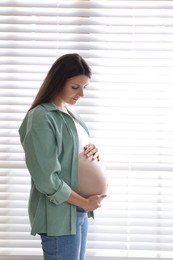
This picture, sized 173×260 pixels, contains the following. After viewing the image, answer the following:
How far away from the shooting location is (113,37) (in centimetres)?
186

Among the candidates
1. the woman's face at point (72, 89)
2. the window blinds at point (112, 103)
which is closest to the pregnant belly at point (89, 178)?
the woman's face at point (72, 89)

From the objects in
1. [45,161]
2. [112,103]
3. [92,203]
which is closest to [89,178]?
[92,203]

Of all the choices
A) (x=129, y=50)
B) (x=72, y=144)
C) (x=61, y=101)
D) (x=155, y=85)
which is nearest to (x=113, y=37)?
(x=129, y=50)

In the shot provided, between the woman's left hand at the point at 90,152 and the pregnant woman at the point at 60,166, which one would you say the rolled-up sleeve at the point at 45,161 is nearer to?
the pregnant woman at the point at 60,166

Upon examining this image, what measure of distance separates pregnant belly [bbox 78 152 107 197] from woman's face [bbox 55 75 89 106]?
0.72 ft

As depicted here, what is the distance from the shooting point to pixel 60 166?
143 cm

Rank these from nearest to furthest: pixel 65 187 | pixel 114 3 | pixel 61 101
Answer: pixel 65 187
pixel 61 101
pixel 114 3

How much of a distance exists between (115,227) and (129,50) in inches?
33.5

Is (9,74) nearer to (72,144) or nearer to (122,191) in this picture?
(72,144)

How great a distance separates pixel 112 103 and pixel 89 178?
0.51 meters

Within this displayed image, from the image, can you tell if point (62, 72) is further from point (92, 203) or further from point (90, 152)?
point (92, 203)

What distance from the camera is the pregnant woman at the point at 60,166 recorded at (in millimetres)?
1392

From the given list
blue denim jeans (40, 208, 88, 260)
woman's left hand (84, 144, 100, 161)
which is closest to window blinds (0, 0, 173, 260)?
woman's left hand (84, 144, 100, 161)

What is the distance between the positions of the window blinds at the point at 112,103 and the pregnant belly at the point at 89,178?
0.39 m
